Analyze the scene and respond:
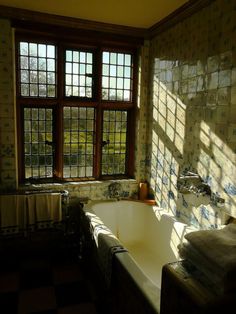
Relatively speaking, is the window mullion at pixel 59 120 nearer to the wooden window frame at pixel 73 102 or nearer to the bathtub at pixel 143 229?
the wooden window frame at pixel 73 102

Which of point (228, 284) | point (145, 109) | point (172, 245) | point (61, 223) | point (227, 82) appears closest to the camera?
point (228, 284)

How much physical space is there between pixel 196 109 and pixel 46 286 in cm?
222

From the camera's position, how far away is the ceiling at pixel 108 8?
8.98 ft

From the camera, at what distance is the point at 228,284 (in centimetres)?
109

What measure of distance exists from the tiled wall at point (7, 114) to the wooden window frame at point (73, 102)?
0.16 metres

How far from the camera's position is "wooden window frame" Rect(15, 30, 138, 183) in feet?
10.8

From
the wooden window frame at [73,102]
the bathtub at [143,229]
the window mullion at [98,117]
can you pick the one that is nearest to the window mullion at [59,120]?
the wooden window frame at [73,102]

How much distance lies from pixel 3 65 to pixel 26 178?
1285 mm

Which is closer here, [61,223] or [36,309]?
[36,309]

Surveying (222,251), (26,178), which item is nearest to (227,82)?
(222,251)

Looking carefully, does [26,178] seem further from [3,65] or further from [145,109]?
[145,109]

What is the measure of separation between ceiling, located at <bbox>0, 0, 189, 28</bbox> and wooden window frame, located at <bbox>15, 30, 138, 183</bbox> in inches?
12.7

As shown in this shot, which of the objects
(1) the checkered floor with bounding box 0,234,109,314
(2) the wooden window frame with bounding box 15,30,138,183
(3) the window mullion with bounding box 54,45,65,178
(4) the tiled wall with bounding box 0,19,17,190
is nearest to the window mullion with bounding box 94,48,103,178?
(2) the wooden window frame with bounding box 15,30,138,183

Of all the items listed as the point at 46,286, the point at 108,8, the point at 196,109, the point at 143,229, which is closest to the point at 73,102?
the point at 108,8
